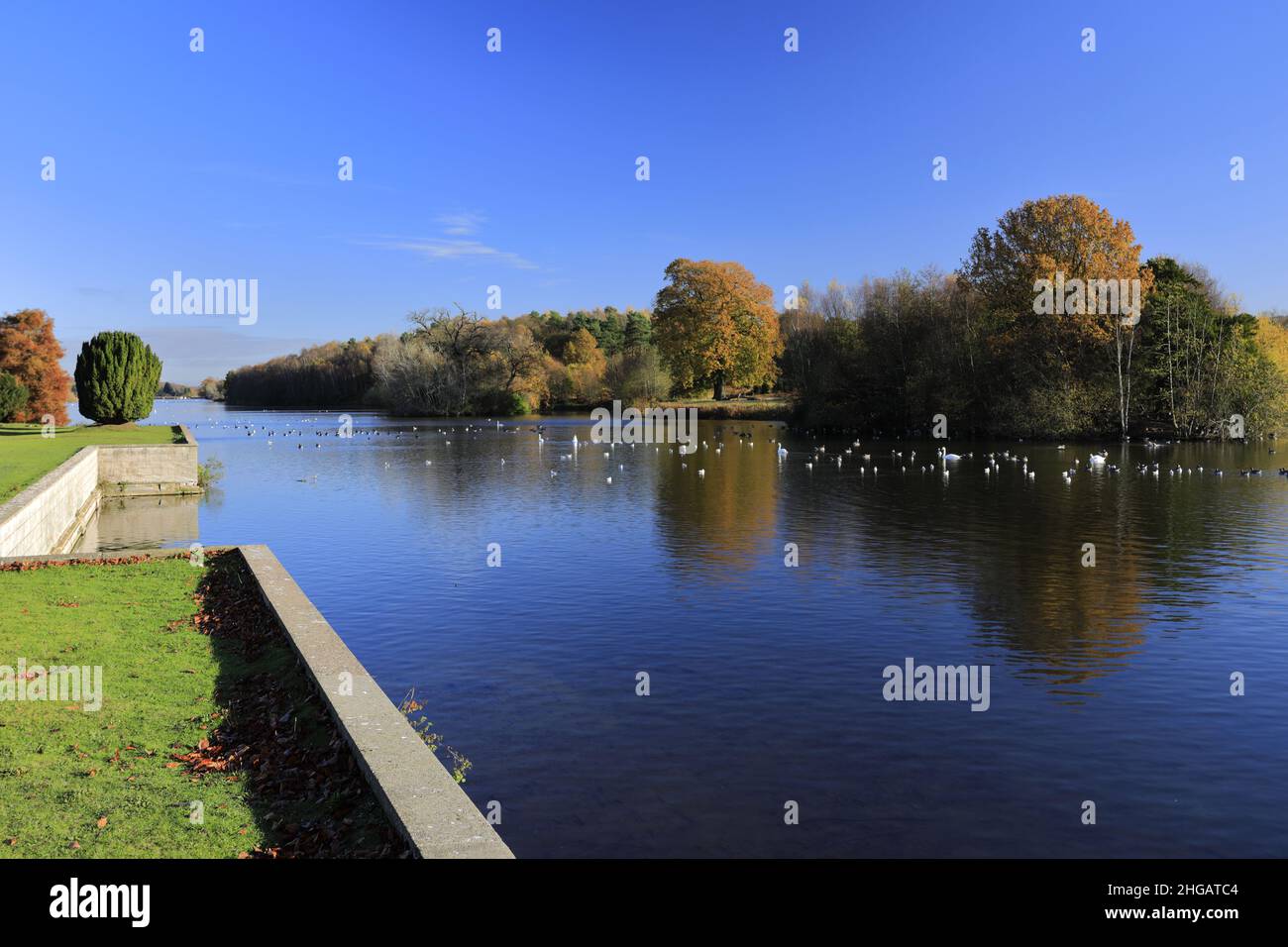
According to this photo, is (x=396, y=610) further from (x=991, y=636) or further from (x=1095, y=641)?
(x=1095, y=641)

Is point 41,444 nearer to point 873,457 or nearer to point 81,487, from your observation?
point 81,487

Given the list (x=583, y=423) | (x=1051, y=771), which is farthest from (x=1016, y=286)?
(x=1051, y=771)

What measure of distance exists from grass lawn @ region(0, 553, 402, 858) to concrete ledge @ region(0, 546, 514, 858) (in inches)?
7.8

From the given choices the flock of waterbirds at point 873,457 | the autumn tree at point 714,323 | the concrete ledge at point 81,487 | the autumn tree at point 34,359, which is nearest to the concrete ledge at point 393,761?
the concrete ledge at point 81,487

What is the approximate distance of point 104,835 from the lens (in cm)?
667

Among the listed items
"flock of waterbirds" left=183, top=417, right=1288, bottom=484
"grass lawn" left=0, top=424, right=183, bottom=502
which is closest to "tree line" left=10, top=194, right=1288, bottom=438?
"flock of waterbirds" left=183, top=417, right=1288, bottom=484

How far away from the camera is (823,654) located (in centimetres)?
1355

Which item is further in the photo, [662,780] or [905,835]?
[662,780]

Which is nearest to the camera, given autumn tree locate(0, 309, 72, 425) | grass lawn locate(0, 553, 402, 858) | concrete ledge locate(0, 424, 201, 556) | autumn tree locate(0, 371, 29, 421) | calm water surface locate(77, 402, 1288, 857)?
grass lawn locate(0, 553, 402, 858)

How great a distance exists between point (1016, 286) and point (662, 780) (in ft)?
195

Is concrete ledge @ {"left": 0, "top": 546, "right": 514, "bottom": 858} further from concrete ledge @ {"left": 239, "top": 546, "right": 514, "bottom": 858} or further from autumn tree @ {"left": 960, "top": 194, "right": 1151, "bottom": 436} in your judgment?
autumn tree @ {"left": 960, "top": 194, "right": 1151, "bottom": 436}

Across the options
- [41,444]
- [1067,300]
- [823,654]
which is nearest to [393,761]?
[823,654]

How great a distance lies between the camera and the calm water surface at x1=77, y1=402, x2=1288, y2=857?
845 cm

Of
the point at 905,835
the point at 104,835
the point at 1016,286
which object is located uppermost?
Answer: the point at 1016,286
